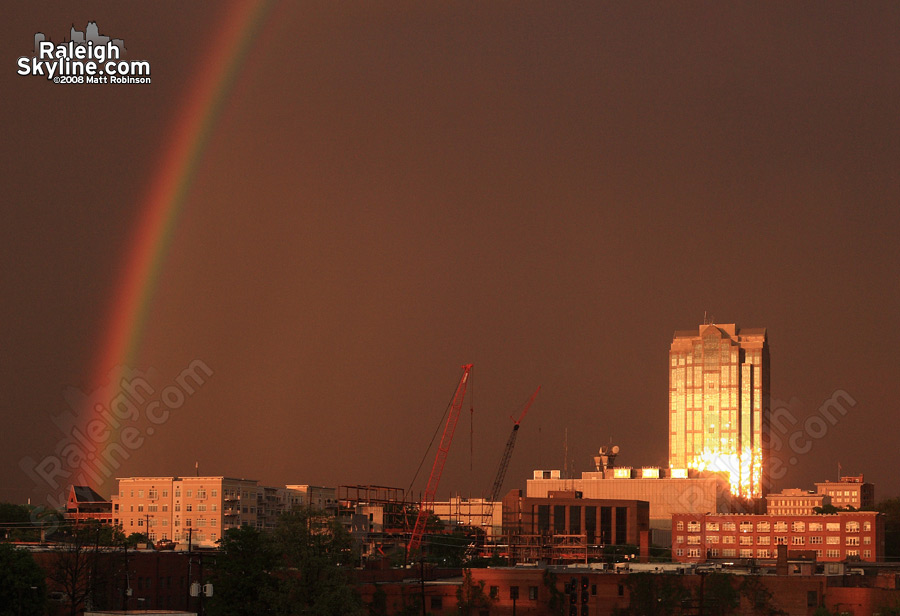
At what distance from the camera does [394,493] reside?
615 ft

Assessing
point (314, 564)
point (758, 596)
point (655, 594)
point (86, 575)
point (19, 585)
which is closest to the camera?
point (314, 564)

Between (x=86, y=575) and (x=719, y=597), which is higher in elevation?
(x=86, y=575)

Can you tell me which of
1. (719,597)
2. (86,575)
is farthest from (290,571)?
(719,597)

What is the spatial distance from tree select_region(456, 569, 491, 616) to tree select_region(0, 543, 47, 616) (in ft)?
121

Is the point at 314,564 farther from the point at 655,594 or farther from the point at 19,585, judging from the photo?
Answer: the point at 655,594

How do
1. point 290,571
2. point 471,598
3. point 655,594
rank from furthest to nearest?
point 655,594, point 471,598, point 290,571

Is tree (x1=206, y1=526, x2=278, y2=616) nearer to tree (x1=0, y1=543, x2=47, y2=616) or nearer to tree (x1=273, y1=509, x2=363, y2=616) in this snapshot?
tree (x1=273, y1=509, x2=363, y2=616)

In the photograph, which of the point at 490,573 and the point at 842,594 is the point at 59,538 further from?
the point at 842,594

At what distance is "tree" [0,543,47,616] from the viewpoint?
79125 mm

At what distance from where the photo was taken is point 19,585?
260ft

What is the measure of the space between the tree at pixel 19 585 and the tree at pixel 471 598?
37.0 m

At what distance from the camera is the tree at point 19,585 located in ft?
260

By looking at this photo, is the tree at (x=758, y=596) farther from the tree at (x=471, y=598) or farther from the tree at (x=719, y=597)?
the tree at (x=471, y=598)

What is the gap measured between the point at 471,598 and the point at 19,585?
132 ft
